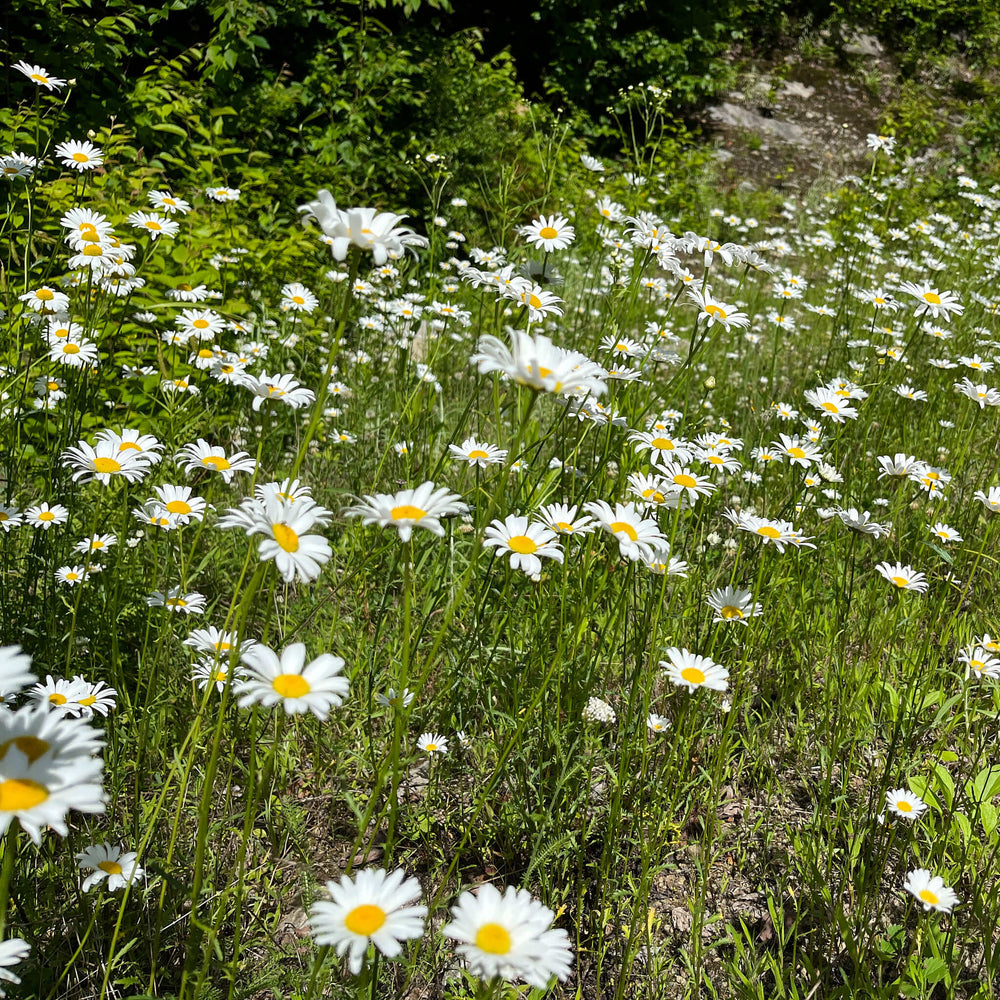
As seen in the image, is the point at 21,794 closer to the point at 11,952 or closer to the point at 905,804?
the point at 11,952

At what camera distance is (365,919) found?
810 millimetres

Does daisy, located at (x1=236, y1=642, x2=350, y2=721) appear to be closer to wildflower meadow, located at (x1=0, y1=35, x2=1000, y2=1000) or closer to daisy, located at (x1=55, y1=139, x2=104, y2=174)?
wildflower meadow, located at (x1=0, y1=35, x2=1000, y2=1000)

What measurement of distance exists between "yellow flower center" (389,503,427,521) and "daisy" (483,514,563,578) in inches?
10.0

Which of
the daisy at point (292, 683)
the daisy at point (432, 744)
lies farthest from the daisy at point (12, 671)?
the daisy at point (432, 744)

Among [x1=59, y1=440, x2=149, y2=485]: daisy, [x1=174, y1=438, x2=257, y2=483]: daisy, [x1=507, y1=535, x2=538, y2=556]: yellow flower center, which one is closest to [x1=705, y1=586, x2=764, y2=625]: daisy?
[x1=507, y1=535, x2=538, y2=556]: yellow flower center

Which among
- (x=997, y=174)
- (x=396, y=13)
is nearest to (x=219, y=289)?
(x=396, y=13)

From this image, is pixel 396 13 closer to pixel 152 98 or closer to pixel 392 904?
pixel 152 98

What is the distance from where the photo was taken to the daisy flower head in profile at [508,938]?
2.46 ft

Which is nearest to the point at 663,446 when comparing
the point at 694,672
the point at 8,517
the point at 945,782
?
the point at 694,672

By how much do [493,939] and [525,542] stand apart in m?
0.65

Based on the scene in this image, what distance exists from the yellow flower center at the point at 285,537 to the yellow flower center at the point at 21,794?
A: 353mm

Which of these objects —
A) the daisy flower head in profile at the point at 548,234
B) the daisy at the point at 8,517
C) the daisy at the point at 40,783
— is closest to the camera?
the daisy at the point at 40,783

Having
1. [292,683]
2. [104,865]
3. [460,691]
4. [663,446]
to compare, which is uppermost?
[292,683]

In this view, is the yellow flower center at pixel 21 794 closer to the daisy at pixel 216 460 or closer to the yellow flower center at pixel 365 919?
the yellow flower center at pixel 365 919
